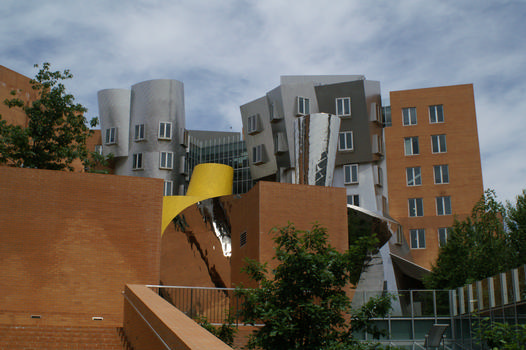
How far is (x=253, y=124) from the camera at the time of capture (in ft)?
149

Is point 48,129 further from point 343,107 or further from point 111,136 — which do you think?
point 343,107

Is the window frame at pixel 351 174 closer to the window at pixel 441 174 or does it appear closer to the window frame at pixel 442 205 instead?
the window at pixel 441 174

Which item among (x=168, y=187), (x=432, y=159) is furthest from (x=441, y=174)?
(x=168, y=187)

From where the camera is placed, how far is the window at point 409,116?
43906mm

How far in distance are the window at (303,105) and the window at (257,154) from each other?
4.41 meters

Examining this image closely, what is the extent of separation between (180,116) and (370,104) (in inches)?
584

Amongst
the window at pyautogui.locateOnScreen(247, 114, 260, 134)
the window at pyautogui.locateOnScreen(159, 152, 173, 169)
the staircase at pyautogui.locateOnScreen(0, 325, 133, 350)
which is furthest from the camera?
the window at pyautogui.locateOnScreen(159, 152, 173, 169)

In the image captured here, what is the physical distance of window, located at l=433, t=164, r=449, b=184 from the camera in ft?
139

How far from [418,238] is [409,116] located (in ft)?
29.9

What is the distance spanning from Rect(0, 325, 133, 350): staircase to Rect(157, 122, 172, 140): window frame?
30.8m

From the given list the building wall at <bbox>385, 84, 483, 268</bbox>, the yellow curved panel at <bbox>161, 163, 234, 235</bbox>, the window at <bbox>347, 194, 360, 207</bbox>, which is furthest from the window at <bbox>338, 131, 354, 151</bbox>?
the yellow curved panel at <bbox>161, 163, 234, 235</bbox>

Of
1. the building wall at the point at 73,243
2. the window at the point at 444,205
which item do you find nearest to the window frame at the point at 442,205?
the window at the point at 444,205

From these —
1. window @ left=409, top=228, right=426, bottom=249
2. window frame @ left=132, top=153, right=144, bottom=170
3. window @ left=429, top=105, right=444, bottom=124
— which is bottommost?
window @ left=409, top=228, right=426, bottom=249

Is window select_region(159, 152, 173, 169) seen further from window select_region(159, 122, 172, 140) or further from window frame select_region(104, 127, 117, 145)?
window frame select_region(104, 127, 117, 145)
